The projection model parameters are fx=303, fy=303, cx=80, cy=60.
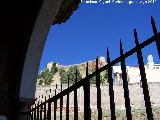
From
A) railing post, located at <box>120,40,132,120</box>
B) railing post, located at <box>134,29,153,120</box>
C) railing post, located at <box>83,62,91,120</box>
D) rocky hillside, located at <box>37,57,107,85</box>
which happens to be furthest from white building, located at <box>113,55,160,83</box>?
railing post, located at <box>134,29,153,120</box>

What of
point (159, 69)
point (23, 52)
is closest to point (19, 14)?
point (23, 52)

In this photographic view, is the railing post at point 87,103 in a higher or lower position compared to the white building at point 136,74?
lower

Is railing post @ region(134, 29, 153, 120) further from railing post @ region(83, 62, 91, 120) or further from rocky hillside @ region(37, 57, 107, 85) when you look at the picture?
rocky hillside @ region(37, 57, 107, 85)

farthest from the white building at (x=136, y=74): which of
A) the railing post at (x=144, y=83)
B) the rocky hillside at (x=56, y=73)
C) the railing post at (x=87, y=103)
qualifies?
the railing post at (x=144, y=83)

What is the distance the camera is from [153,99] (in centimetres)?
3638

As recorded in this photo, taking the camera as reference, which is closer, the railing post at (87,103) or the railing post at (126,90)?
the railing post at (126,90)

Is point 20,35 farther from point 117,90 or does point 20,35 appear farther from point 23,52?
point 117,90

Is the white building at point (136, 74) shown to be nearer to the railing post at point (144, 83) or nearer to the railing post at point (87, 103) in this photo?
the railing post at point (87, 103)

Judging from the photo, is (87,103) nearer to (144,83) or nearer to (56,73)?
(144,83)

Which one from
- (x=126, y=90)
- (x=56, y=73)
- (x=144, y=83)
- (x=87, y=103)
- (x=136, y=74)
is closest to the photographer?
(x=144, y=83)

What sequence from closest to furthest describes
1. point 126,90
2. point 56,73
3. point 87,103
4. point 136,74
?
point 126,90 < point 87,103 < point 136,74 < point 56,73

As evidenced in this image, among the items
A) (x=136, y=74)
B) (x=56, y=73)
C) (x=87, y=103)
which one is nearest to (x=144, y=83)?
(x=87, y=103)

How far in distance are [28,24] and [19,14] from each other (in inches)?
7.1

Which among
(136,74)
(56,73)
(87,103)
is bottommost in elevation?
(87,103)
